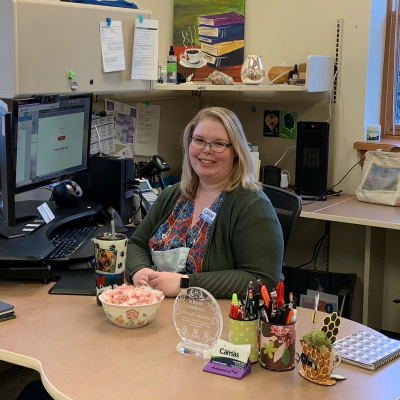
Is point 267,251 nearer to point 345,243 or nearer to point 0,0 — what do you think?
point 0,0

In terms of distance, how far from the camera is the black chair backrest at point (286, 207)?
6.54 ft

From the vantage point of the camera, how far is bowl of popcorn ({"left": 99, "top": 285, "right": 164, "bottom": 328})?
1.40 metres

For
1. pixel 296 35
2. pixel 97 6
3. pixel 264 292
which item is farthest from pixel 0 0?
pixel 296 35

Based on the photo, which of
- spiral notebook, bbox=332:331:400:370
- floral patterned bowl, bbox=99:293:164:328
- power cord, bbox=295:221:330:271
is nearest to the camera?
spiral notebook, bbox=332:331:400:370

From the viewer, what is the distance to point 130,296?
145 cm

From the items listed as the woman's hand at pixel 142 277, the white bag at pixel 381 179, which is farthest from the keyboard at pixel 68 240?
the white bag at pixel 381 179

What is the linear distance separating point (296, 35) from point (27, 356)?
8.08ft

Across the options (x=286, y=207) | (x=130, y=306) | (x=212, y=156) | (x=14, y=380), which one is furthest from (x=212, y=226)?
(x=14, y=380)

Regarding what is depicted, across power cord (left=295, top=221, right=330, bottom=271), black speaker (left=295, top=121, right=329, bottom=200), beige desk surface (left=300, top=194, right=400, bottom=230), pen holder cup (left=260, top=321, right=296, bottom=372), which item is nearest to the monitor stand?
pen holder cup (left=260, top=321, right=296, bottom=372)

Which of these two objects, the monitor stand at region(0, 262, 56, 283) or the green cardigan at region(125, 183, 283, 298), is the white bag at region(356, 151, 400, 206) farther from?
the monitor stand at region(0, 262, 56, 283)

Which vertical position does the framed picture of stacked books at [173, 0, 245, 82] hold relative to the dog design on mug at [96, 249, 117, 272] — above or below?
above

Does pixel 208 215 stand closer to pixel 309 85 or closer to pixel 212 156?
pixel 212 156

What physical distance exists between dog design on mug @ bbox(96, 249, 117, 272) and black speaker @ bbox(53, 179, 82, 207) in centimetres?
74

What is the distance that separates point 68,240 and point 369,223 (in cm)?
125
